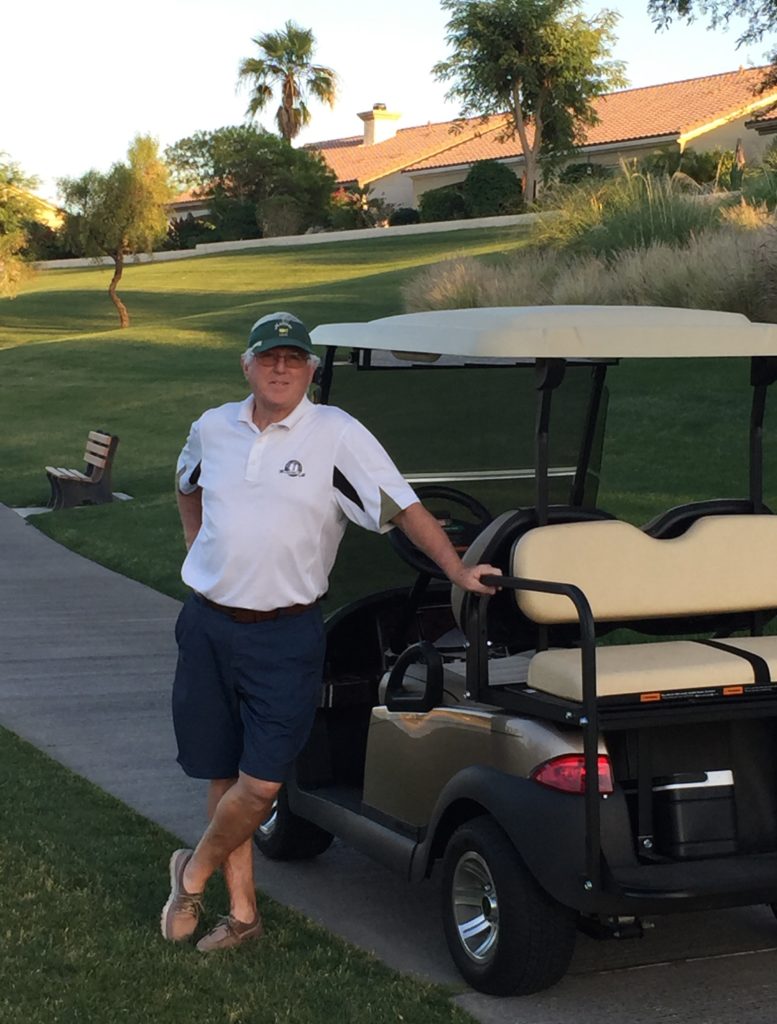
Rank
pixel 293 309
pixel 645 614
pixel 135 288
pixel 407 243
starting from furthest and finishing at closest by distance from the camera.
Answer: pixel 407 243 → pixel 135 288 → pixel 293 309 → pixel 645 614

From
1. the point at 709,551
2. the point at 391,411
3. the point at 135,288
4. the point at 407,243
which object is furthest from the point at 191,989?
the point at 407,243

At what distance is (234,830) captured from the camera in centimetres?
444

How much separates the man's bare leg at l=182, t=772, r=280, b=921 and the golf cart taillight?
824 mm

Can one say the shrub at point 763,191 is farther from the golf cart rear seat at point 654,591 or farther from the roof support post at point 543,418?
the roof support post at point 543,418

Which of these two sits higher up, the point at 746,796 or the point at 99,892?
the point at 746,796

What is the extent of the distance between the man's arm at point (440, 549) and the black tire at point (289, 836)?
139cm

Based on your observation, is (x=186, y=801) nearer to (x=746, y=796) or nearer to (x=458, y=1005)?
(x=458, y=1005)

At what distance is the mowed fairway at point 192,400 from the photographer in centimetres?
1246

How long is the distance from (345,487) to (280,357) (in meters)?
0.41

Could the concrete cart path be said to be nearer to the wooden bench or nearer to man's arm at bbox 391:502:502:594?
man's arm at bbox 391:502:502:594

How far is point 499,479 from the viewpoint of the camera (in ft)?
19.0

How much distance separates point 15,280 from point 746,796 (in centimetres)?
4117

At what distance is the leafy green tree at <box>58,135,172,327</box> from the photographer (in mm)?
44781

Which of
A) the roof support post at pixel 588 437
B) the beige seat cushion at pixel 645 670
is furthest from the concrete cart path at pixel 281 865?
the roof support post at pixel 588 437
